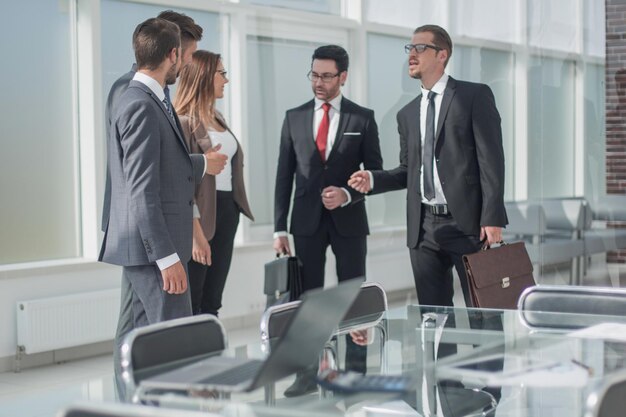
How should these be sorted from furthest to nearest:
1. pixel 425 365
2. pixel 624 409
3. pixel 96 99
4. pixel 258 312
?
pixel 258 312
pixel 96 99
pixel 425 365
pixel 624 409

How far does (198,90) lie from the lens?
5.27 metres

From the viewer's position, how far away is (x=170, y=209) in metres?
3.84

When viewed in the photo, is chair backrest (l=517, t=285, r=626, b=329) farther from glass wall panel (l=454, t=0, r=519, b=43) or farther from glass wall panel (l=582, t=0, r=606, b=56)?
glass wall panel (l=454, t=0, r=519, b=43)

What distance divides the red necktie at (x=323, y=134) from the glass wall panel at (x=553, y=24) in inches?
96.0

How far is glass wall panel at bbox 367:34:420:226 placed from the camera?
27.7 ft

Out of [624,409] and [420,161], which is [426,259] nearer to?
[420,161]

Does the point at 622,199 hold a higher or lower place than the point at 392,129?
lower

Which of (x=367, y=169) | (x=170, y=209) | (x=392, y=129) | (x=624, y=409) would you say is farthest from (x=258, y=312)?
(x=624, y=409)

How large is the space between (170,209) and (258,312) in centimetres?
413

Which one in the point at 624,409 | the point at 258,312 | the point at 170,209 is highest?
the point at 170,209

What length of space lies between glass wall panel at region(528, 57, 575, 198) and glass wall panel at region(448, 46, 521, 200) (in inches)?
5.8

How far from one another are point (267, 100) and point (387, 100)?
3.37 ft

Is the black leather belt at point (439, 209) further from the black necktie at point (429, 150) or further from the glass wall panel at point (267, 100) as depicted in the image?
the glass wall panel at point (267, 100)

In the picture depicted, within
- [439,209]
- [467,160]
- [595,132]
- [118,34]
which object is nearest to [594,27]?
[595,132]
